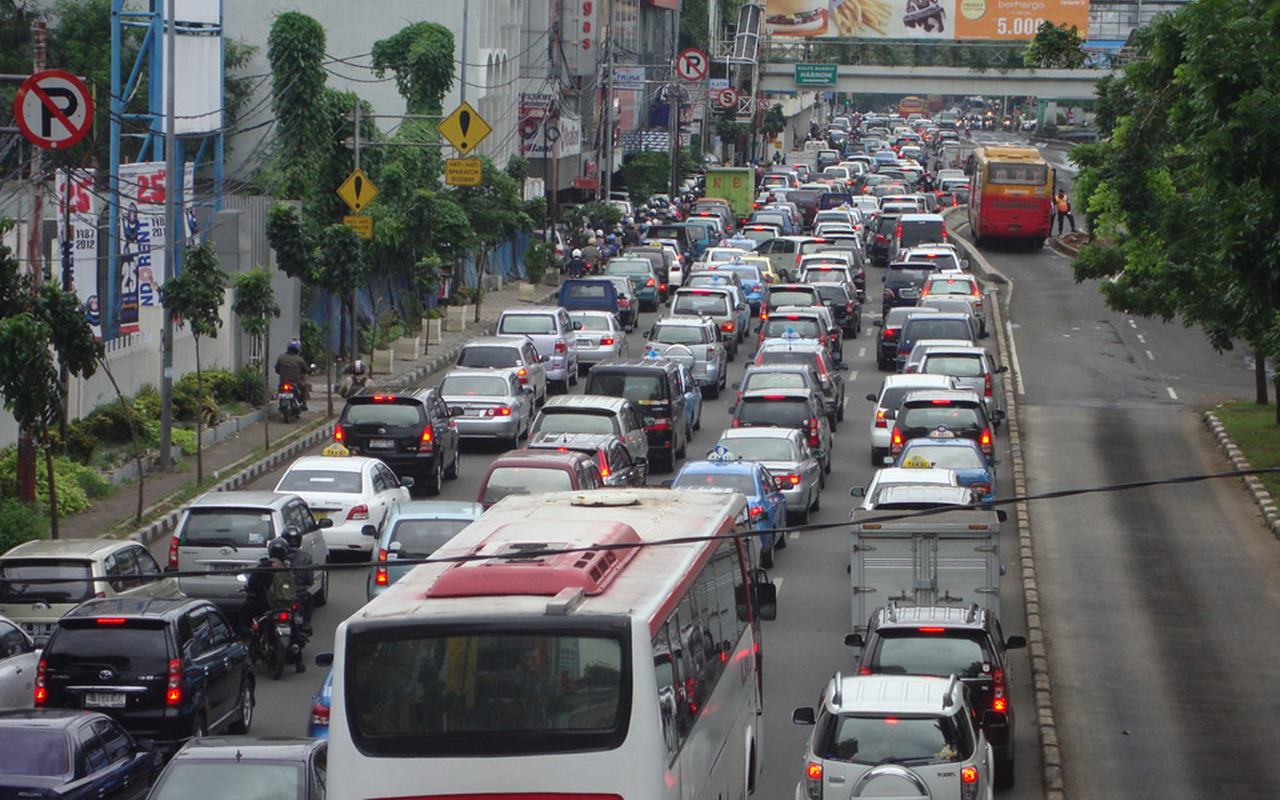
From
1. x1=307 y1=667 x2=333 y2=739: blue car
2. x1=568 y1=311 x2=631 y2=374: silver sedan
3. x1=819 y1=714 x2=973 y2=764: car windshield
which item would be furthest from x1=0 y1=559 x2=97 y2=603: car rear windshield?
x1=568 y1=311 x2=631 y2=374: silver sedan

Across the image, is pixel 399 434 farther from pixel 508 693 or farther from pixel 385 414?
pixel 508 693

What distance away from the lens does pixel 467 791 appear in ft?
35.9

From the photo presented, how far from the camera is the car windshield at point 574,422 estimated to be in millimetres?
30109

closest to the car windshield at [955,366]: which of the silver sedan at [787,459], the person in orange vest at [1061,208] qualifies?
the silver sedan at [787,459]

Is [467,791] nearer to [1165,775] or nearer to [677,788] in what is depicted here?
[677,788]

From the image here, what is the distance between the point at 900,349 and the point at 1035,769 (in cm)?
2399

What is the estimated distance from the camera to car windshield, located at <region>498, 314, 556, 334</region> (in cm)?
4181

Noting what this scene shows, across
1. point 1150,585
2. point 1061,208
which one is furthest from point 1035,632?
point 1061,208

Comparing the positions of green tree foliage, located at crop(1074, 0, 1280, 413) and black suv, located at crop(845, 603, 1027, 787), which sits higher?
green tree foliage, located at crop(1074, 0, 1280, 413)

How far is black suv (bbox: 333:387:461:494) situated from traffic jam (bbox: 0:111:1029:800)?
46 millimetres

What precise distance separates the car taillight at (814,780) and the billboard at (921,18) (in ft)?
292

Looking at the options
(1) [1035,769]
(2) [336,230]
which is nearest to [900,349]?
(2) [336,230]

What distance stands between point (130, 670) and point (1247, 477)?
21682 millimetres

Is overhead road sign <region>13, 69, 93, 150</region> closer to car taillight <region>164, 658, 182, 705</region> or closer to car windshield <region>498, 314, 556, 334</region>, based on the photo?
car taillight <region>164, 658, 182, 705</region>
